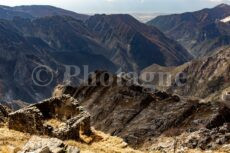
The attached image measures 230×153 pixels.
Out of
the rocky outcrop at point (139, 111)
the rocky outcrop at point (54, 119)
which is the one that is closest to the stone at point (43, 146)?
the rocky outcrop at point (54, 119)

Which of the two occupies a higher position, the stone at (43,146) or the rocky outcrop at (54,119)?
the stone at (43,146)

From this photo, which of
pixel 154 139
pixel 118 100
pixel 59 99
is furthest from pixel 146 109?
pixel 59 99

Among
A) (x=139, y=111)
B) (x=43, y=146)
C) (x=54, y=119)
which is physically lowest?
(x=139, y=111)

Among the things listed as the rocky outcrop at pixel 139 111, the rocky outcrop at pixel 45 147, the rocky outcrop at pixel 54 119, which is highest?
the rocky outcrop at pixel 45 147

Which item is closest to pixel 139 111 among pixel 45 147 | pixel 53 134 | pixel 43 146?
pixel 53 134

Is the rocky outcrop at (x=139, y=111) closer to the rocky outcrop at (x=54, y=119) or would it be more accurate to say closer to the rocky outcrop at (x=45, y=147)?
the rocky outcrop at (x=54, y=119)

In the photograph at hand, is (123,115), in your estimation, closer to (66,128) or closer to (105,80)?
(105,80)

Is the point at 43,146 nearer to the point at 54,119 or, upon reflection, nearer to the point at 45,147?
the point at 45,147
